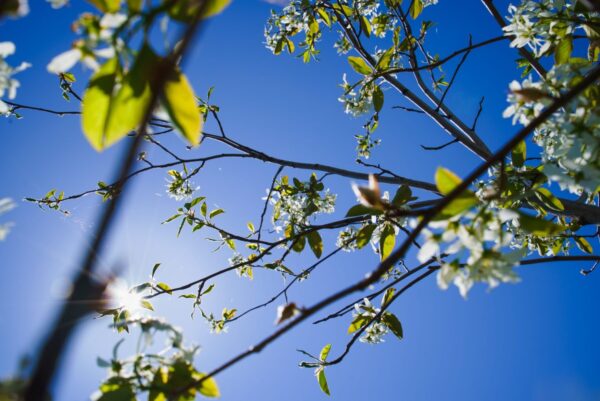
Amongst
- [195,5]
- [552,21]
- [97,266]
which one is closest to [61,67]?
[195,5]

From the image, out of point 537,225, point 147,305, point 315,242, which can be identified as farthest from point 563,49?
point 147,305

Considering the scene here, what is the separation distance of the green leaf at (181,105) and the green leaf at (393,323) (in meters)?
1.59

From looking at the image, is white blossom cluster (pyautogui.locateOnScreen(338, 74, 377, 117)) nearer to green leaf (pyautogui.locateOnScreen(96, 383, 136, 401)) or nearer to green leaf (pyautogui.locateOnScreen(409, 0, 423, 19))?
green leaf (pyautogui.locateOnScreen(409, 0, 423, 19))

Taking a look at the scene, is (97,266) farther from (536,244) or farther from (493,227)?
(536,244)

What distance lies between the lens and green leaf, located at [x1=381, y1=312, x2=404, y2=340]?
197cm

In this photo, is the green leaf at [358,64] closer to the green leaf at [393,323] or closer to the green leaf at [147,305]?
the green leaf at [393,323]

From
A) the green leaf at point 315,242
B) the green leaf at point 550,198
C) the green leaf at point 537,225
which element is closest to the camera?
the green leaf at point 537,225

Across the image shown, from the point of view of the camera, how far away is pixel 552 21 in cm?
131

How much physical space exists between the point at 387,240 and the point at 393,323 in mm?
562

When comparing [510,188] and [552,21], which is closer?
[552,21]

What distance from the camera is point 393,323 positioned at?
78.3 inches

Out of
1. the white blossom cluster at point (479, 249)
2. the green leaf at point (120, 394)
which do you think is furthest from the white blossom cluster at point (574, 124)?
the green leaf at point (120, 394)

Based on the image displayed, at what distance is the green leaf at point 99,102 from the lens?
0.66m

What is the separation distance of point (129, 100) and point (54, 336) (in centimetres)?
48
